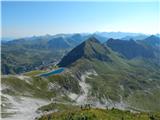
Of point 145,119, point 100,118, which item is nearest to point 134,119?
point 145,119

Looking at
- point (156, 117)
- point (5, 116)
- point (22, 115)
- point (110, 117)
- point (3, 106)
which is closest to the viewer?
point (110, 117)

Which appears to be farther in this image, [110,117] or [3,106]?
[3,106]

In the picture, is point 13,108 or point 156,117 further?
point 13,108

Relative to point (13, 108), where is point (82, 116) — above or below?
above

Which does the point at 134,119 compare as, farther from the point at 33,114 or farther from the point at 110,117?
the point at 33,114

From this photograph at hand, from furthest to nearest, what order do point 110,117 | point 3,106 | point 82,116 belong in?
point 3,106 → point 110,117 → point 82,116

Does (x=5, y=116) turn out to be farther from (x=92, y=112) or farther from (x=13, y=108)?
(x=92, y=112)

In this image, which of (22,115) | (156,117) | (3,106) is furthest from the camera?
(3,106)

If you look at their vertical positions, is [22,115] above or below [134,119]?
below

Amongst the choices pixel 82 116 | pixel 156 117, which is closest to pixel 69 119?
pixel 82 116
